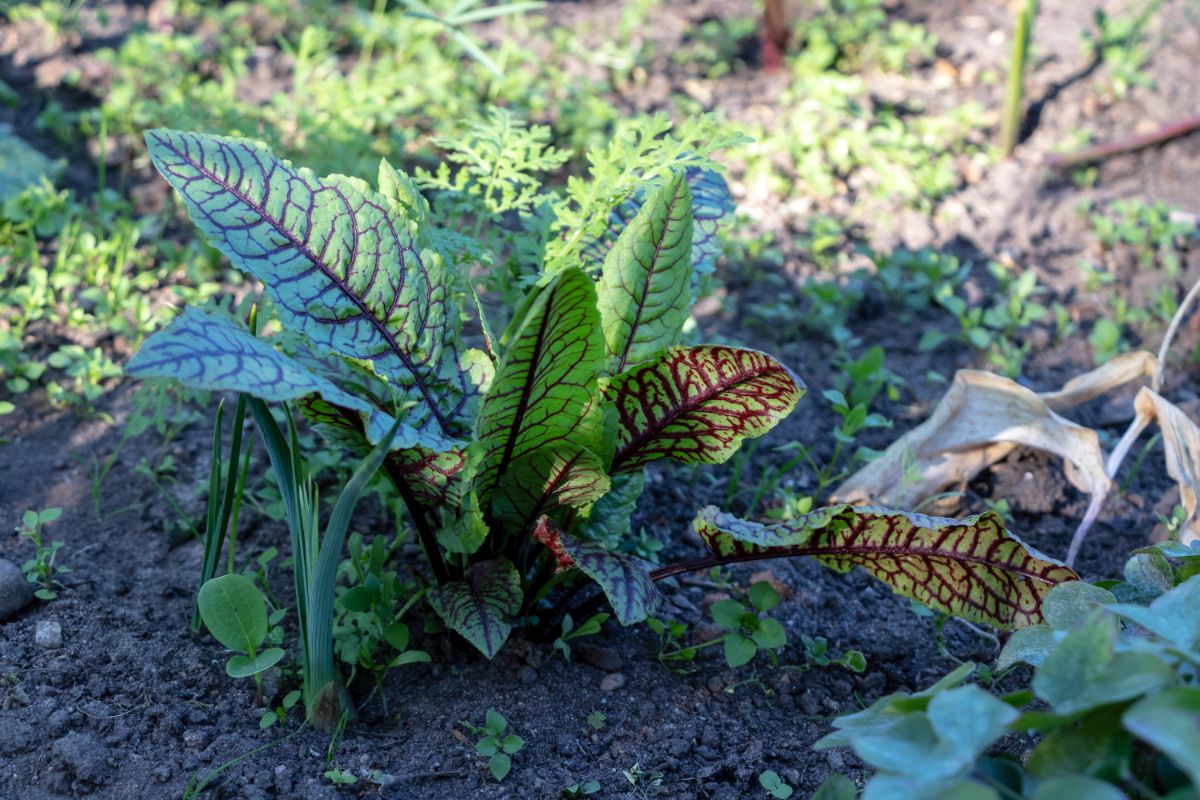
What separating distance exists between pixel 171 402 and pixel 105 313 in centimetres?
40

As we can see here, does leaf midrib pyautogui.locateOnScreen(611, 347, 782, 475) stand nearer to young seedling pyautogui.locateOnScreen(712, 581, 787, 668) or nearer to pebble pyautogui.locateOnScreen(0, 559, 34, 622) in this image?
young seedling pyautogui.locateOnScreen(712, 581, 787, 668)

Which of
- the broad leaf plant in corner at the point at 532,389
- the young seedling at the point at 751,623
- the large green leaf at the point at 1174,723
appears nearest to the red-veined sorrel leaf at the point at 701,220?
the broad leaf plant in corner at the point at 532,389

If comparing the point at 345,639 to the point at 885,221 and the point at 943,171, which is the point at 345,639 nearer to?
the point at 885,221

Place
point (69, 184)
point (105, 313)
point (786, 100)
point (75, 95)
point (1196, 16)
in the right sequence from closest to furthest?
point (105, 313)
point (69, 184)
point (75, 95)
point (786, 100)
point (1196, 16)

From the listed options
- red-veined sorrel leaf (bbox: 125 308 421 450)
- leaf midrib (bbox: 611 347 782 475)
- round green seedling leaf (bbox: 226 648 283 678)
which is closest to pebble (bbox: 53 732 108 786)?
round green seedling leaf (bbox: 226 648 283 678)

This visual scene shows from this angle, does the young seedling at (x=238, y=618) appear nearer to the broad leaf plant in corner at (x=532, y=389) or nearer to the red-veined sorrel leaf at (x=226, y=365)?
the broad leaf plant in corner at (x=532, y=389)

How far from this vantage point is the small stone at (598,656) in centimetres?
189

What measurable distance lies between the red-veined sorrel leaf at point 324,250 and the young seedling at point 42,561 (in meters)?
0.70

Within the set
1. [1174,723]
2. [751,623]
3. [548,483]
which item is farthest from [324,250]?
[1174,723]

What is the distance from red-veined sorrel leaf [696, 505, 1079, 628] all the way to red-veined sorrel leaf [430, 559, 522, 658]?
0.32 meters

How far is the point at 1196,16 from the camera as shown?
4355mm

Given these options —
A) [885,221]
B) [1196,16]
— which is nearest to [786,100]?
[885,221]

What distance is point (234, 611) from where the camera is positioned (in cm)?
164

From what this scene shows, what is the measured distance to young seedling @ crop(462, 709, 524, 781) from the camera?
1.62m
